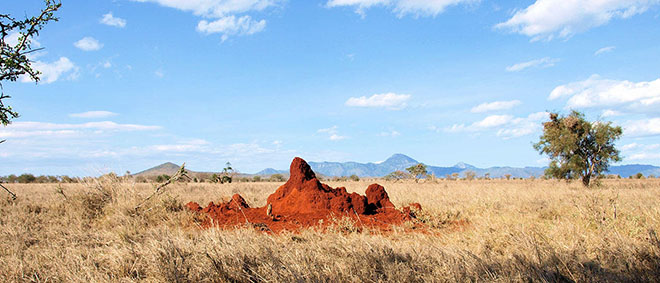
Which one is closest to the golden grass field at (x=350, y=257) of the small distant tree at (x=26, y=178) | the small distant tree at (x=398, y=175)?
the small distant tree at (x=398, y=175)

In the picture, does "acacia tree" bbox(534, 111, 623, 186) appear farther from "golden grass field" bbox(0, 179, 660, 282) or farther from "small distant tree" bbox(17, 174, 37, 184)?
"small distant tree" bbox(17, 174, 37, 184)

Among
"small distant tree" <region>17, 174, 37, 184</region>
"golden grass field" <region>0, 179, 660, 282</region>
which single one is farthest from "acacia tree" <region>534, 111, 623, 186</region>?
"small distant tree" <region>17, 174, 37, 184</region>

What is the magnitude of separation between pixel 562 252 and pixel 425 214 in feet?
13.0

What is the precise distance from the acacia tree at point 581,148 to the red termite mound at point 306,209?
2065 cm

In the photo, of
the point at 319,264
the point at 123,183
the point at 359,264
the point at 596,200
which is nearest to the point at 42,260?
the point at 319,264

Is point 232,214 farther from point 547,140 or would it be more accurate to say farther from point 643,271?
point 547,140

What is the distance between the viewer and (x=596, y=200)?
7.14 meters

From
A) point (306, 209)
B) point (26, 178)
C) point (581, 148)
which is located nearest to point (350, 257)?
point (306, 209)

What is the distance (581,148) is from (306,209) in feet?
78.1

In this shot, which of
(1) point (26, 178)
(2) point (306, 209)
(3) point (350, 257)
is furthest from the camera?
(1) point (26, 178)

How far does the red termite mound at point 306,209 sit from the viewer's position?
25.3 feet

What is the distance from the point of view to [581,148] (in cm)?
2480

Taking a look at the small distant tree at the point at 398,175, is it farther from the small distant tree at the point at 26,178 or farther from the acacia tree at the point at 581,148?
the small distant tree at the point at 26,178

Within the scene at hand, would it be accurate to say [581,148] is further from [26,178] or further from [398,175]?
[26,178]
